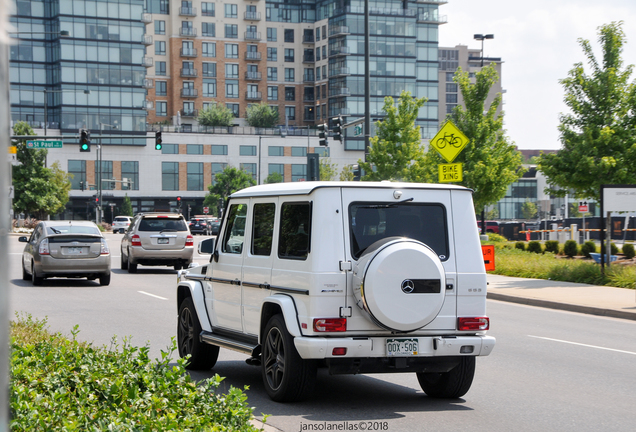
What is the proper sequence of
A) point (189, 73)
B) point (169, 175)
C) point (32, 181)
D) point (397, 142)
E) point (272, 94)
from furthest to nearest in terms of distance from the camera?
point (272, 94)
point (189, 73)
point (169, 175)
point (32, 181)
point (397, 142)

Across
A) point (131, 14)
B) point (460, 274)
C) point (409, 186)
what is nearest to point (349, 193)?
point (409, 186)

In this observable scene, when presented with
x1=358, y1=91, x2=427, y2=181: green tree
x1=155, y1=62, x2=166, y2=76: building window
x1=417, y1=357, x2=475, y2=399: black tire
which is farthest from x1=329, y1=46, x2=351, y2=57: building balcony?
x1=417, y1=357, x2=475, y2=399: black tire

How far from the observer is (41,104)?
321 feet

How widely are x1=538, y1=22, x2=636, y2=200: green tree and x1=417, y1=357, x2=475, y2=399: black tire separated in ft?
54.6

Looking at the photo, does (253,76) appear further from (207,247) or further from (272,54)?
(207,247)

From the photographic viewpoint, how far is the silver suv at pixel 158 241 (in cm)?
2561

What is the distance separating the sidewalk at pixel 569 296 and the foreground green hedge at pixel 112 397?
1181 cm

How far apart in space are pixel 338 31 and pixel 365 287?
112218 mm

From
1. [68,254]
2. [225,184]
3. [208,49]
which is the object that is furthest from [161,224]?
[208,49]

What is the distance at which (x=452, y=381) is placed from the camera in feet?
25.8

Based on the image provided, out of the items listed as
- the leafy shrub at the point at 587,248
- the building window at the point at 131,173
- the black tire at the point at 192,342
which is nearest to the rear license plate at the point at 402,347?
the black tire at the point at 192,342

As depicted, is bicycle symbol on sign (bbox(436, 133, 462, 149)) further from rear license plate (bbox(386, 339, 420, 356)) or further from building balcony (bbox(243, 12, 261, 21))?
building balcony (bbox(243, 12, 261, 21))

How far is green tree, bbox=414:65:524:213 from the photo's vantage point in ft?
106

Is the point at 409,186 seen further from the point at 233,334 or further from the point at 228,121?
the point at 228,121
